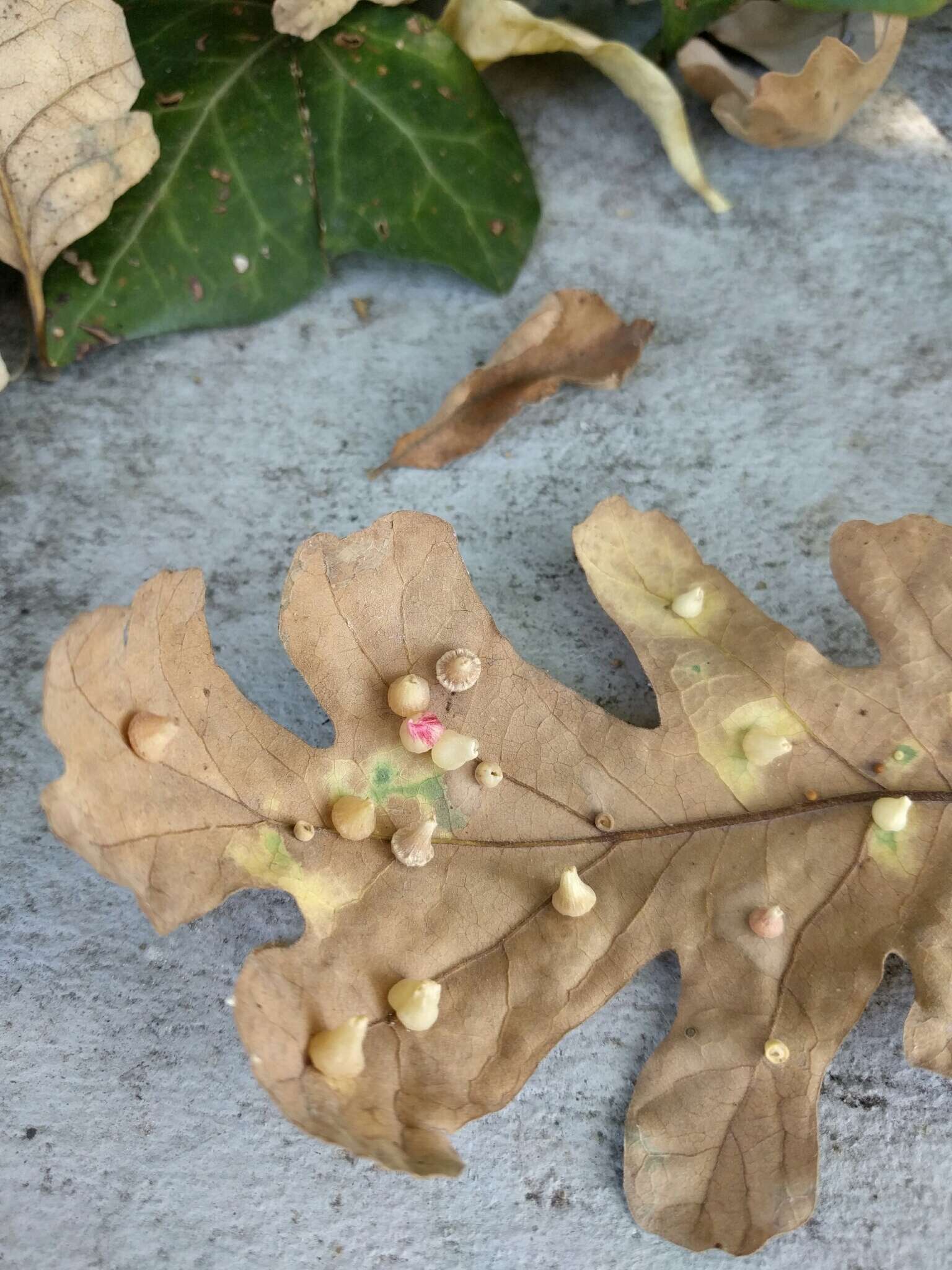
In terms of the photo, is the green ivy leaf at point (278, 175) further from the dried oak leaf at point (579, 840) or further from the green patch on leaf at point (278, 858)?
the green patch on leaf at point (278, 858)

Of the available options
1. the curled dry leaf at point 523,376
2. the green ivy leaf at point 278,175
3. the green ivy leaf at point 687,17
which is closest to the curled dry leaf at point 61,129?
the green ivy leaf at point 278,175

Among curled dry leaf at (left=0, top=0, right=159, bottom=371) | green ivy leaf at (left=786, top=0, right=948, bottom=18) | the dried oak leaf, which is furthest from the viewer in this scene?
green ivy leaf at (left=786, top=0, right=948, bottom=18)

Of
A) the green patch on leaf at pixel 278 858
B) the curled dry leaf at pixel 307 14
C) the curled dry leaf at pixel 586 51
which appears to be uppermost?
the curled dry leaf at pixel 307 14

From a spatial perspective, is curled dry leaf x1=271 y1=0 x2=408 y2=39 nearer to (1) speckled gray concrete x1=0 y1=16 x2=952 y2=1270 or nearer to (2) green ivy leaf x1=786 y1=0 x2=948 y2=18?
(1) speckled gray concrete x1=0 y1=16 x2=952 y2=1270

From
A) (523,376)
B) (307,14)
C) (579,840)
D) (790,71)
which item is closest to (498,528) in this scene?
(523,376)

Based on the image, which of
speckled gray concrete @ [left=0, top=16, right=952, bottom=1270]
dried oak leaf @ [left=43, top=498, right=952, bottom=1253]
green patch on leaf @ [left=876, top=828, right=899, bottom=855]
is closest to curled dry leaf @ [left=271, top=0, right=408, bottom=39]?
speckled gray concrete @ [left=0, top=16, right=952, bottom=1270]
